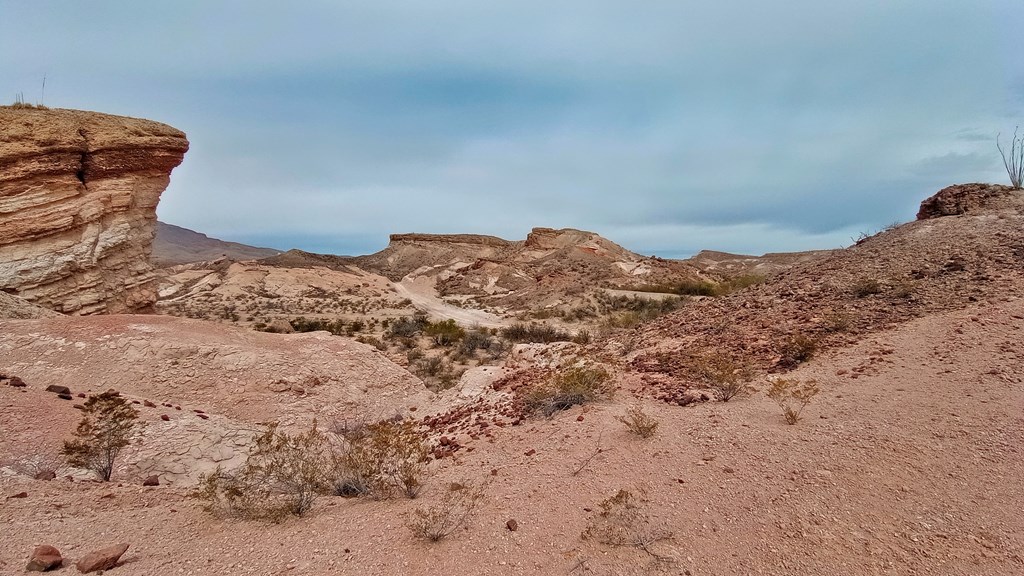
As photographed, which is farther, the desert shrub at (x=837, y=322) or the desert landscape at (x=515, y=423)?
the desert shrub at (x=837, y=322)

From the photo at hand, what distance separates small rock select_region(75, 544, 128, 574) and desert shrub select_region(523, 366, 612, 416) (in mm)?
4303

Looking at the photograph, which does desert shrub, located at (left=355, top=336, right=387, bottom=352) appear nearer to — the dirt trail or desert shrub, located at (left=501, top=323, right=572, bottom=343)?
desert shrub, located at (left=501, top=323, right=572, bottom=343)

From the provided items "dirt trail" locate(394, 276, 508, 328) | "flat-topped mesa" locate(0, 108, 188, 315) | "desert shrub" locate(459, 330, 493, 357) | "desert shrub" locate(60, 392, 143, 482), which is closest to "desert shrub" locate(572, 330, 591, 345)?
"desert shrub" locate(459, 330, 493, 357)

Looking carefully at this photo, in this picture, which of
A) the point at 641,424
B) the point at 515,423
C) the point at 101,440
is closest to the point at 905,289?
the point at 641,424

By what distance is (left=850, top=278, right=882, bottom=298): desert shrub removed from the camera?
827 centimetres

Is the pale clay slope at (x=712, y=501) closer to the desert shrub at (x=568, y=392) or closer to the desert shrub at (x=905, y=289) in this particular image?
the desert shrub at (x=568, y=392)

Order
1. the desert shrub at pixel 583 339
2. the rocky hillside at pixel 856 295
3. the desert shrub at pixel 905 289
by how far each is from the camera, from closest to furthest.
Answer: the rocky hillside at pixel 856 295, the desert shrub at pixel 905 289, the desert shrub at pixel 583 339

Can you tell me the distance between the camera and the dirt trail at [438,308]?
2820cm

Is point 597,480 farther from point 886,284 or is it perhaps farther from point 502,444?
point 886,284

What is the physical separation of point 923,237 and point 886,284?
2.48m

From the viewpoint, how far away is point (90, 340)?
8.99 meters

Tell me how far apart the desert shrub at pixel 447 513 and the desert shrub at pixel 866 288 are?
291 inches

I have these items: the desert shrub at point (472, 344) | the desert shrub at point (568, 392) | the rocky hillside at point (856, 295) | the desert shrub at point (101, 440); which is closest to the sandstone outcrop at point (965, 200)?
the rocky hillside at point (856, 295)

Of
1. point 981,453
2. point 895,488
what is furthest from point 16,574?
point 981,453
